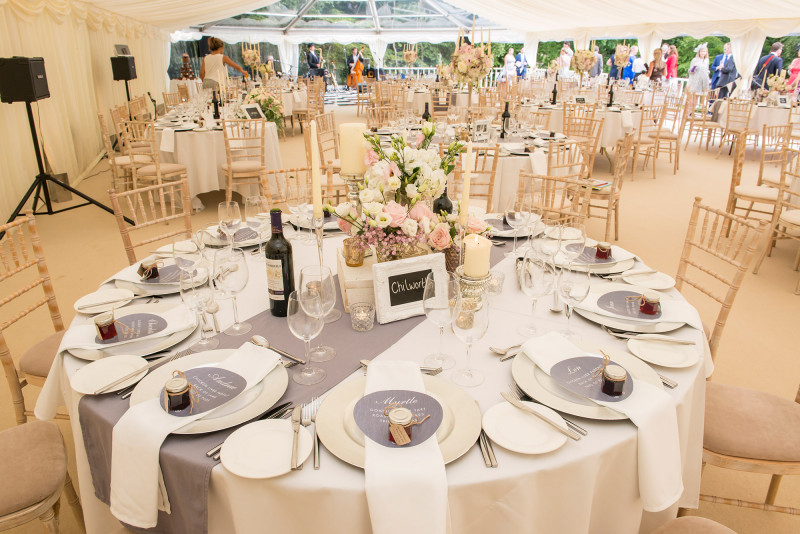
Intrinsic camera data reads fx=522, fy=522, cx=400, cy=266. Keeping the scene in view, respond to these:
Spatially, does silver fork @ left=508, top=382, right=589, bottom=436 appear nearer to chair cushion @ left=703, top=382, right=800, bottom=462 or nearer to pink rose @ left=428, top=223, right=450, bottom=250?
pink rose @ left=428, top=223, right=450, bottom=250

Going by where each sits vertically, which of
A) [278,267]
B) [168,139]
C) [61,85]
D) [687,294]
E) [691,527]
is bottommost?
[687,294]

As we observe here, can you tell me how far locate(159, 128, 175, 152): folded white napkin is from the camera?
5562mm

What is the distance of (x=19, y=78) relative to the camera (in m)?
4.80

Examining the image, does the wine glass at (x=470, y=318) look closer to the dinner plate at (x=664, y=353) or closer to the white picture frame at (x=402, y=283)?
the white picture frame at (x=402, y=283)

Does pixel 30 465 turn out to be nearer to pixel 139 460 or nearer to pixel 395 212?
pixel 139 460

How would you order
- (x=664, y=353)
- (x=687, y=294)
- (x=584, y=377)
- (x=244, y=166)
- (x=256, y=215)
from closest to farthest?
(x=584, y=377)
(x=664, y=353)
(x=256, y=215)
(x=687, y=294)
(x=244, y=166)

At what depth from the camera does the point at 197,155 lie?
559 cm

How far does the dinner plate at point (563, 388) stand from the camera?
1.26m

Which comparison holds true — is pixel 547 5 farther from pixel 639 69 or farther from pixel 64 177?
pixel 64 177

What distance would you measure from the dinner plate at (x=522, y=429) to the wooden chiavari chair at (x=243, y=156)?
4.51 meters

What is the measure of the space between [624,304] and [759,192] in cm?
383

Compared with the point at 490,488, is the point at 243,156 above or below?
above

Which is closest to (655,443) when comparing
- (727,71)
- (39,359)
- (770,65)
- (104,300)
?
(104,300)

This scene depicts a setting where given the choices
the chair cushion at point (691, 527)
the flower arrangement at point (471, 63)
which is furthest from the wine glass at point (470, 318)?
the flower arrangement at point (471, 63)
